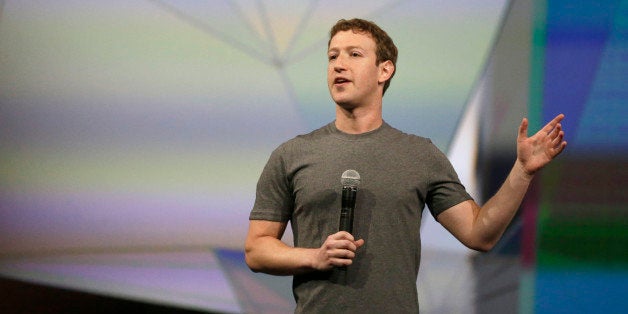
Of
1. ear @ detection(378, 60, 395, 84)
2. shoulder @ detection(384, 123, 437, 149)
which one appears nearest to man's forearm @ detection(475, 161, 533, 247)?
shoulder @ detection(384, 123, 437, 149)

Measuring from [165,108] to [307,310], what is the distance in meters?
1.57

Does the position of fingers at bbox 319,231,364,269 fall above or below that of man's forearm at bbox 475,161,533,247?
below

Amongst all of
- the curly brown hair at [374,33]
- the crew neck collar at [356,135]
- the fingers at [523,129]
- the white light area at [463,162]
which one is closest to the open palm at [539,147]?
the fingers at [523,129]

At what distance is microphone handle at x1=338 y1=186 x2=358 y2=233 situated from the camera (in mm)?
1842

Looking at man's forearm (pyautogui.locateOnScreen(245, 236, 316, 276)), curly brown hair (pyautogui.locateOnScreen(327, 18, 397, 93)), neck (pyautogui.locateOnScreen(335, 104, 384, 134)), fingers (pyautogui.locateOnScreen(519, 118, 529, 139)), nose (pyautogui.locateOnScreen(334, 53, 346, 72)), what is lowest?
man's forearm (pyautogui.locateOnScreen(245, 236, 316, 276))

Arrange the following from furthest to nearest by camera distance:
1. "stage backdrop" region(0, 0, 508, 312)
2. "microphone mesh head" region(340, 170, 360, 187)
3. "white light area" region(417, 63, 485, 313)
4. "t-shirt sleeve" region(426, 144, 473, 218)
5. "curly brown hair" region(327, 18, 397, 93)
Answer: "stage backdrop" region(0, 0, 508, 312), "white light area" region(417, 63, 485, 313), "curly brown hair" region(327, 18, 397, 93), "t-shirt sleeve" region(426, 144, 473, 218), "microphone mesh head" region(340, 170, 360, 187)

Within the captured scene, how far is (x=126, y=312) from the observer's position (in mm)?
3178

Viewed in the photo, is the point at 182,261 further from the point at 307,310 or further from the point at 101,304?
the point at 307,310

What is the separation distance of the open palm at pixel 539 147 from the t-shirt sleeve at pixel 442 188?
0.21 meters

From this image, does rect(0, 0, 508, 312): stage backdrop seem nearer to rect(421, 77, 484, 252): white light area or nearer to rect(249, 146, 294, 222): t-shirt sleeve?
rect(421, 77, 484, 252): white light area

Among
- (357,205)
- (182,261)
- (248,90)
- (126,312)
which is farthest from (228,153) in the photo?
(357,205)

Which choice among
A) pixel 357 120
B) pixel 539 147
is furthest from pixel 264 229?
pixel 539 147

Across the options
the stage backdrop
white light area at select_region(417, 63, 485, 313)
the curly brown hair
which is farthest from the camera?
the stage backdrop

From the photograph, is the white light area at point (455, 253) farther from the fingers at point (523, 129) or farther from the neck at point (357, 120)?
the fingers at point (523, 129)
